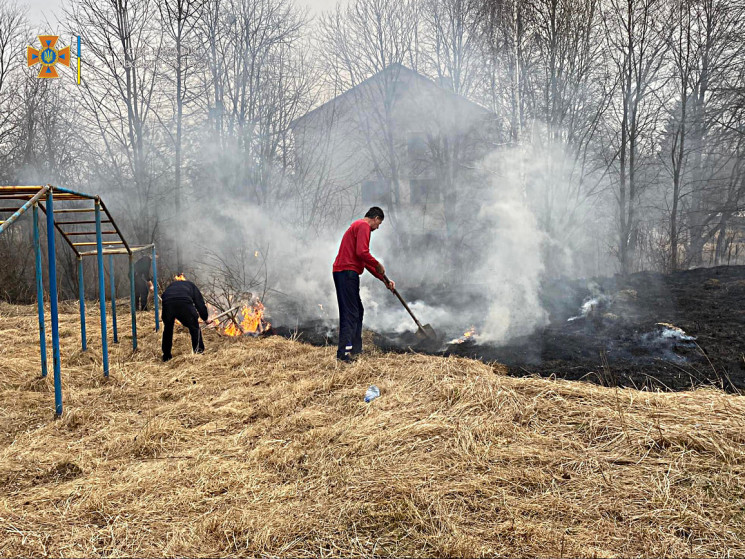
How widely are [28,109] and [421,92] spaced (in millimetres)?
13762

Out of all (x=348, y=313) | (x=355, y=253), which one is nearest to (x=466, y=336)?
(x=348, y=313)

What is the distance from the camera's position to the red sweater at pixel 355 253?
19.0ft

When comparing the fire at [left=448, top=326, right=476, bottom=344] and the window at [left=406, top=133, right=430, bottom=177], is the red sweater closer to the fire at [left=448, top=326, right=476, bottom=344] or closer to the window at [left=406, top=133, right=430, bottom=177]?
the fire at [left=448, top=326, right=476, bottom=344]

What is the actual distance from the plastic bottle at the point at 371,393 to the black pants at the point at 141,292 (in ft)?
27.3

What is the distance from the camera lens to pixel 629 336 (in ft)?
23.1

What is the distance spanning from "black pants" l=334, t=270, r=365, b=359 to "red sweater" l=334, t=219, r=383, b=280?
91 millimetres

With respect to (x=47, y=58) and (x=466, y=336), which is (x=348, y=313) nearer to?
(x=466, y=336)

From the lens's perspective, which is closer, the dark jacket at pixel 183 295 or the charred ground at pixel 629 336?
the charred ground at pixel 629 336

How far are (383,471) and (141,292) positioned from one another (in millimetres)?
9861

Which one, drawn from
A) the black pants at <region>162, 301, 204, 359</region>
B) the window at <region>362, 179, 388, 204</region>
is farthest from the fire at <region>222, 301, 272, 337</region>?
the window at <region>362, 179, 388, 204</region>

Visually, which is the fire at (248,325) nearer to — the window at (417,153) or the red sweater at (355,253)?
the red sweater at (355,253)

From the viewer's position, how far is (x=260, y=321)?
8.77 metres

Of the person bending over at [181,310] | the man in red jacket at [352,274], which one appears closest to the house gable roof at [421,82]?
the man in red jacket at [352,274]

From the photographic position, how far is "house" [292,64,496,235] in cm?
1469
